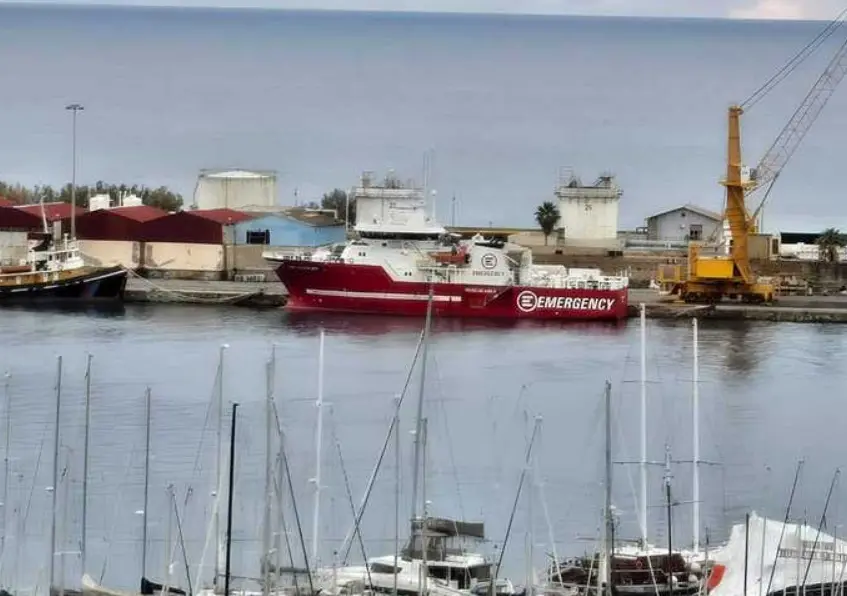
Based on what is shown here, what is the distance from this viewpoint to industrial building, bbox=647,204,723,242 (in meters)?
24.7

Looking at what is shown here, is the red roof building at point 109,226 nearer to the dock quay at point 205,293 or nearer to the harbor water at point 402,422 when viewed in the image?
the dock quay at point 205,293

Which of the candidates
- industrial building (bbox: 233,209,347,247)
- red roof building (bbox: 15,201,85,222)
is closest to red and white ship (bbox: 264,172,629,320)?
industrial building (bbox: 233,209,347,247)

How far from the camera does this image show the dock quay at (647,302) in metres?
20.4

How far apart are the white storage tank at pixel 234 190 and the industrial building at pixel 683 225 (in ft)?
15.7

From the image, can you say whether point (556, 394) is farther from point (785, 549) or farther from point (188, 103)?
point (188, 103)

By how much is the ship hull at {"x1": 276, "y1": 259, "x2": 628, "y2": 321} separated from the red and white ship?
Answer: 0.4 inches

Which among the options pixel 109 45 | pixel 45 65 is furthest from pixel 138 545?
pixel 109 45

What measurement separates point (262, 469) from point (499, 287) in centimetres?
1121

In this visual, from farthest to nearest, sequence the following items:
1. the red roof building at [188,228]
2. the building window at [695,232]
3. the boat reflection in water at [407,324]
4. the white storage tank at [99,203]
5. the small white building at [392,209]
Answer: the building window at [695,232]
the white storage tank at [99,203]
the red roof building at [188,228]
the small white building at [392,209]
the boat reflection in water at [407,324]

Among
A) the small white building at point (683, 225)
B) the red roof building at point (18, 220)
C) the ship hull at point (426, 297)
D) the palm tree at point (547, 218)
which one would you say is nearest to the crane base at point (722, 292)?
the ship hull at point (426, 297)

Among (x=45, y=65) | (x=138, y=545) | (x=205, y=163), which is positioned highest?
(x=45, y=65)

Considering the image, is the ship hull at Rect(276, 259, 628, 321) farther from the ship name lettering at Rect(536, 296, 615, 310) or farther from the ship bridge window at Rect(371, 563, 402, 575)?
the ship bridge window at Rect(371, 563, 402, 575)

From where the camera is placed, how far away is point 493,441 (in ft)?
39.3

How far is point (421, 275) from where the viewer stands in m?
21.3
